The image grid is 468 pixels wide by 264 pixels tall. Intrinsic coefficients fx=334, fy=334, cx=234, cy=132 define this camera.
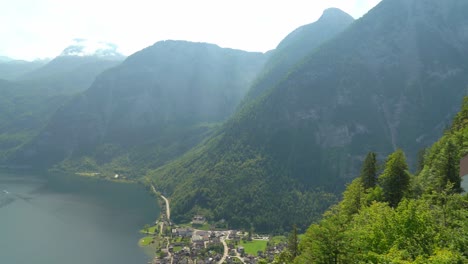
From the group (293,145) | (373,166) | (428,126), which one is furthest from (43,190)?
(428,126)

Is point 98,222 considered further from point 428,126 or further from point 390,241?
point 428,126

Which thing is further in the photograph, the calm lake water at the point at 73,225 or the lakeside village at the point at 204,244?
the calm lake water at the point at 73,225

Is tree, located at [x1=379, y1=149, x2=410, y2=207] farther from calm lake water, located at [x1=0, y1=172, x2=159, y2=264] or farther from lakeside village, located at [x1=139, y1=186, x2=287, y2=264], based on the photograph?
calm lake water, located at [x1=0, y1=172, x2=159, y2=264]

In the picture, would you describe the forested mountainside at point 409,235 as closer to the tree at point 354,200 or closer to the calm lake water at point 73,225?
the tree at point 354,200

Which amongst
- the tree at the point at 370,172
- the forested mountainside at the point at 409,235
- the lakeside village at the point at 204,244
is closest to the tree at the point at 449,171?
the forested mountainside at the point at 409,235

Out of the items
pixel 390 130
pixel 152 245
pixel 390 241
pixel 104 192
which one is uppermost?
pixel 390 130

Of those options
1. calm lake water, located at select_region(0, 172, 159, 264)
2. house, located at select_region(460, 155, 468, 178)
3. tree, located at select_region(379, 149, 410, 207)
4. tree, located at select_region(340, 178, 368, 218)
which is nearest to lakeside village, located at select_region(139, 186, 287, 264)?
calm lake water, located at select_region(0, 172, 159, 264)
